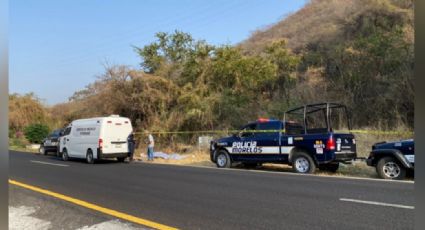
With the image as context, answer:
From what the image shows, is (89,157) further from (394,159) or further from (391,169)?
(394,159)

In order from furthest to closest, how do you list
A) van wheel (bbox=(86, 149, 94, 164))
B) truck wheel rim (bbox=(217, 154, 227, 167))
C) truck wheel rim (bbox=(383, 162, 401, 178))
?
van wheel (bbox=(86, 149, 94, 164)) < truck wheel rim (bbox=(217, 154, 227, 167)) < truck wheel rim (bbox=(383, 162, 401, 178))

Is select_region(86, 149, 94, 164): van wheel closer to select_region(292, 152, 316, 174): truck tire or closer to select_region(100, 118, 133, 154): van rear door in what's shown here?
select_region(100, 118, 133, 154): van rear door

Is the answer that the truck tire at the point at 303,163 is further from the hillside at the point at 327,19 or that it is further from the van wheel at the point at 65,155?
the van wheel at the point at 65,155

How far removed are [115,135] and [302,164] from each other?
1050cm

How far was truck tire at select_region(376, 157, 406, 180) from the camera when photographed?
12.5m

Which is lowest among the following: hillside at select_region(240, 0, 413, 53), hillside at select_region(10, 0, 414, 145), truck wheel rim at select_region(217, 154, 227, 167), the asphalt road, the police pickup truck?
the asphalt road

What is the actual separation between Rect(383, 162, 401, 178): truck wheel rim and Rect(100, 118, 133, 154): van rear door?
13187mm

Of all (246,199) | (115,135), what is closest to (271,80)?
(115,135)

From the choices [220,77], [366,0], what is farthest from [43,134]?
[366,0]

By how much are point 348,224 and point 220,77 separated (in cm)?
2206

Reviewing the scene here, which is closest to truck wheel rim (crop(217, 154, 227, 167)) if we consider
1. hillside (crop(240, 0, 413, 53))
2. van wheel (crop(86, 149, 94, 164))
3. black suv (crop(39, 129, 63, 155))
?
van wheel (crop(86, 149, 94, 164))

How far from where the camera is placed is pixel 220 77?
28.2m

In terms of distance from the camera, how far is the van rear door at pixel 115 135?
2091cm

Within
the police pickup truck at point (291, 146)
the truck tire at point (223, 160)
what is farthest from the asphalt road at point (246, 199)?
the truck tire at point (223, 160)
